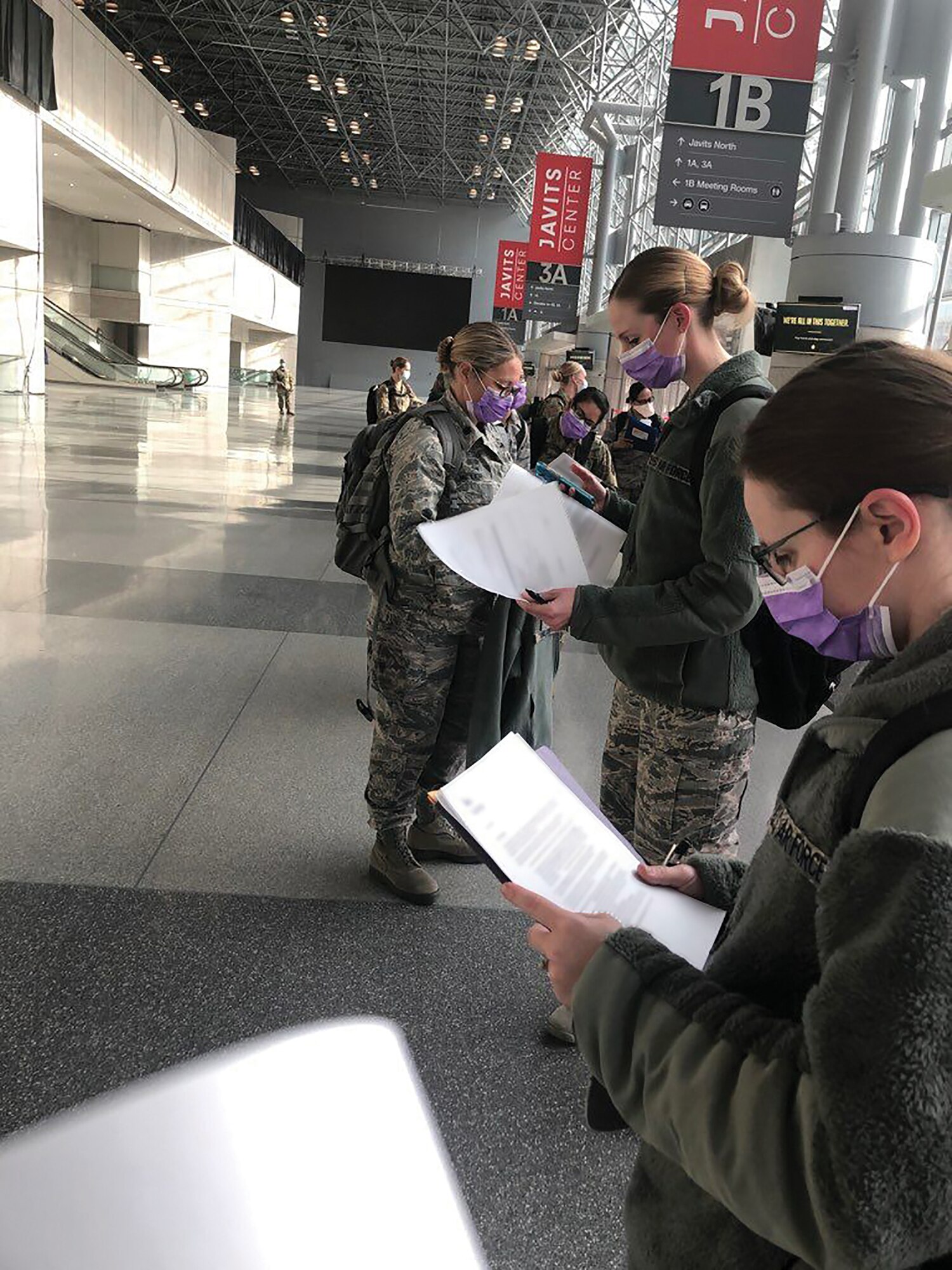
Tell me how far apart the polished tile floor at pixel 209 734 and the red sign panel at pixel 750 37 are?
4415mm

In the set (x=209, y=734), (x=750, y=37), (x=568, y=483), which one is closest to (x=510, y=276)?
(x=750, y=37)

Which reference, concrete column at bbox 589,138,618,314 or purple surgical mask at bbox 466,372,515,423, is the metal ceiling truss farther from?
purple surgical mask at bbox 466,372,515,423

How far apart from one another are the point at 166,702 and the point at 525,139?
42336mm

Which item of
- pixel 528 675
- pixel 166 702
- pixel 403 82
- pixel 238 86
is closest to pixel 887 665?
pixel 528 675

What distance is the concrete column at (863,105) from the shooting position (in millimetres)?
7113

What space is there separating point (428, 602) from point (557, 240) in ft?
60.3

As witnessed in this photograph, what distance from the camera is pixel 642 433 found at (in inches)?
317

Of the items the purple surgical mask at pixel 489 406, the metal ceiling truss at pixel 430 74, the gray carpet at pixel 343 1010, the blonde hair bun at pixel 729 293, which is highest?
the metal ceiling truss at pixel 430 74

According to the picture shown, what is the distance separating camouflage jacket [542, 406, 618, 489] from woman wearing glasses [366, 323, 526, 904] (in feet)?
10.3

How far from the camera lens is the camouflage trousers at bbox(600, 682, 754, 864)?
225 centimetres

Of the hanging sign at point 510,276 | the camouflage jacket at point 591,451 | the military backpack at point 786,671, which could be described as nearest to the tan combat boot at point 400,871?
the military backpack at point 786,671

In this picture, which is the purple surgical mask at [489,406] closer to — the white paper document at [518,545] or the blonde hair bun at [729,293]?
the white paper document at [518,545]

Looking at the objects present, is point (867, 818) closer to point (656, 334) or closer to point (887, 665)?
point (887, 665)

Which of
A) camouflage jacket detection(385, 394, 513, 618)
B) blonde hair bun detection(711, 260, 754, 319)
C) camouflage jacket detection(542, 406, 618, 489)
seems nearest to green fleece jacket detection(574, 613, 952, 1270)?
blonde hair bun detection(711, 260, 754, 319)
